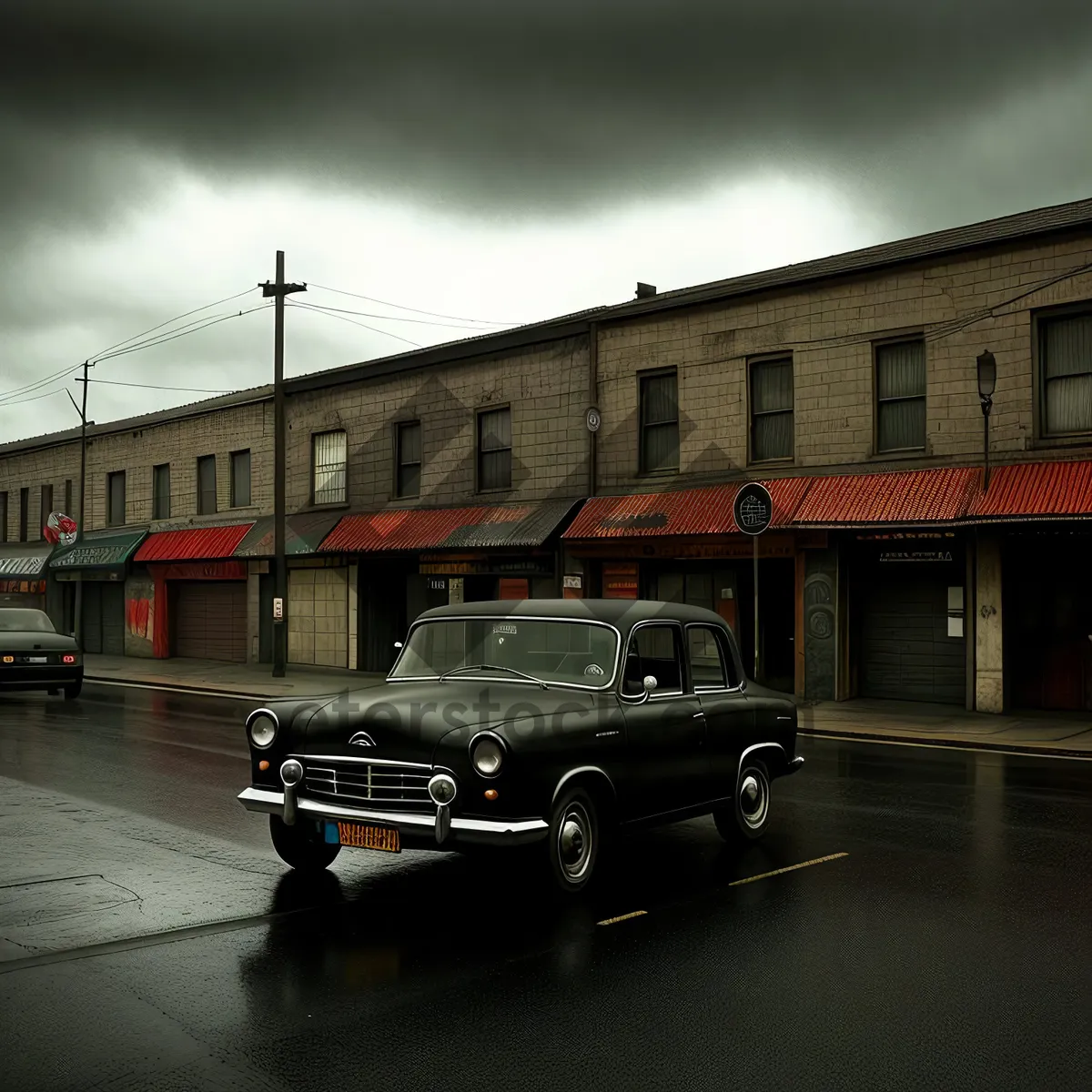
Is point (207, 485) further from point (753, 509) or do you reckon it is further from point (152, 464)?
point (753, 509)

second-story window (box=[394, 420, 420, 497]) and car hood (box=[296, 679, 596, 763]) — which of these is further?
second-story window (box=[394, 420, 420, 497])

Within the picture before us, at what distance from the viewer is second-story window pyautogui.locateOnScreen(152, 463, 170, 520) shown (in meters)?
35.3

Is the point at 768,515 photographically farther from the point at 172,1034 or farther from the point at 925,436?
the point at 172,1034

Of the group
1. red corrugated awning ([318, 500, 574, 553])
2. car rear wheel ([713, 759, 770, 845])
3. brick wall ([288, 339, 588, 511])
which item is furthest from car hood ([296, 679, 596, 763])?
brick wall ([288, 339, 588, 511])

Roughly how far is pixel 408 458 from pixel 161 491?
11.3 meters

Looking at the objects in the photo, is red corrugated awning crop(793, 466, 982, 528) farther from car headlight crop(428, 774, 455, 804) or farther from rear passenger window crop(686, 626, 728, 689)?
car headlight crop(428, 774, 455, 804)

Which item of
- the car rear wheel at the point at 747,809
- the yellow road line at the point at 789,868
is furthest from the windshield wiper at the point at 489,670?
the car rear wheel at the point at 747,809

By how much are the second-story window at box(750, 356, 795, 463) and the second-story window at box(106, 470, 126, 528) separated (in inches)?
902

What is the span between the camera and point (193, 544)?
1277 inches

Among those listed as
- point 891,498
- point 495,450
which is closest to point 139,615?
point 495,450

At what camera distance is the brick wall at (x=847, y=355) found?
722 inches

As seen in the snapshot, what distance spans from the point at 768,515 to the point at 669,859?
9.60 metres

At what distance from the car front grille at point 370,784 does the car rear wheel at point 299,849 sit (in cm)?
58

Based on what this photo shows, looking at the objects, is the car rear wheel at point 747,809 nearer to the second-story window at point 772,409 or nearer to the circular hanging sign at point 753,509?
the circular hanging sign at point 753,509
